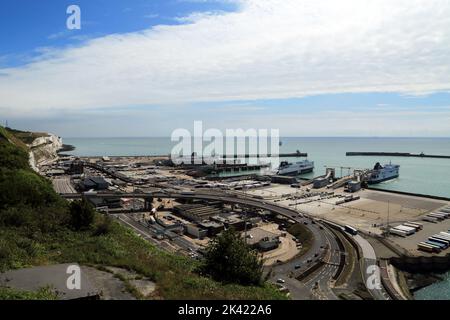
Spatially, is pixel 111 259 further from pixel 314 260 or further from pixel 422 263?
pixel 422 263

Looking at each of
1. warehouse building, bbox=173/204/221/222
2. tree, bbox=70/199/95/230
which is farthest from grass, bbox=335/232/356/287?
warehouse building, bbox=173/204/221/222

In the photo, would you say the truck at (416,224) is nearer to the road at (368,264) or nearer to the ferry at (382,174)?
the road at (368,264)

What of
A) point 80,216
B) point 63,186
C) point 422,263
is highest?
point 80,216

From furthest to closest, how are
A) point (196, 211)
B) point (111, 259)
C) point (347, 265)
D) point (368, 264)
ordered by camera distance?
point (196, 211), point (368, 264), point (347, 265), point (111, 259)

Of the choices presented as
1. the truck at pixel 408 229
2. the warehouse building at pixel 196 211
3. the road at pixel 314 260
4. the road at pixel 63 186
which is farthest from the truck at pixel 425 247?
the road at pixel 63 186

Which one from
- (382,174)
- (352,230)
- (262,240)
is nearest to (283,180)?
(382,174)
